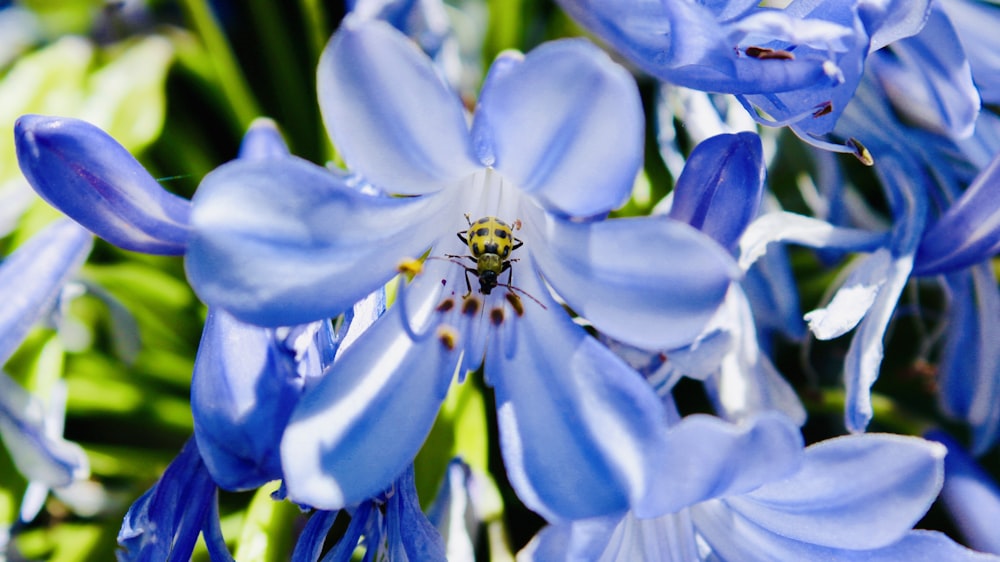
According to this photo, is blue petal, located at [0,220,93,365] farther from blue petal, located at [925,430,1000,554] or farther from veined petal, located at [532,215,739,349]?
blue petal, located at [925,430,1000,554]

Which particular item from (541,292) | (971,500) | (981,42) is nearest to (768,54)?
(541,292)

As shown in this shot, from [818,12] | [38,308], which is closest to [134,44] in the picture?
[38,308]

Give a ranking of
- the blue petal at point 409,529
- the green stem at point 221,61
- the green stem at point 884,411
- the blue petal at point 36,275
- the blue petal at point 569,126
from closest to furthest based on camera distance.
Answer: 1. the blue petal at point 569,126
2. the blue petal at point 409,529
3. the blue petal at point 36,275
4. the green stem at point 884,411
5. the green stem at point 221,61

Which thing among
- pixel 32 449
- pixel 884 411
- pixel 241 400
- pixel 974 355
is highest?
pixel 241 400

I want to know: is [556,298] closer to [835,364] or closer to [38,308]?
[38,308]

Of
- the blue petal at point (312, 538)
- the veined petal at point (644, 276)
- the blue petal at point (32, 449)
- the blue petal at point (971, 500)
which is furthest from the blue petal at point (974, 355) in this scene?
the blue petal at point (32, 449)

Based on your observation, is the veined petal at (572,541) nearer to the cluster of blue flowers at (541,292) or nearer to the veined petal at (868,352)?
the cluster of blue flowers at (541,292)

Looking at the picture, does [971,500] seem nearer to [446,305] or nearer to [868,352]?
[868,352]
